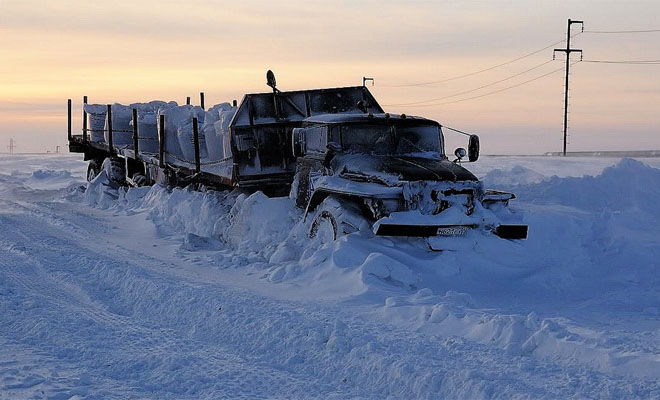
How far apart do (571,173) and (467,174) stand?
17.8m

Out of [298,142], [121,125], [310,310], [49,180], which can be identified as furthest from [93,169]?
[310,310]

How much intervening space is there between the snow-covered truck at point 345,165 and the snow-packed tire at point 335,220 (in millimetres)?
13

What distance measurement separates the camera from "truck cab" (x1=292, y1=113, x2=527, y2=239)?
8.69 metres

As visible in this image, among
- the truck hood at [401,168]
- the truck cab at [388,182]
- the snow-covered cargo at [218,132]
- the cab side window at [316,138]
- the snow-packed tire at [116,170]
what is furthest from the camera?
the snow-packed tire at [116,170]

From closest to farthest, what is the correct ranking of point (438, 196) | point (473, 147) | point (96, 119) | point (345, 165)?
1. point (438, 196)
2. point (345, 165)
3. point (473, 147)
4. point (96, 119)

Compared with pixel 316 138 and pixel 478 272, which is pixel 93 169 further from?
pixel 478 272

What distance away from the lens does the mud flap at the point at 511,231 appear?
9.02m

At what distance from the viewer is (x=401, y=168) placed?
359 inches

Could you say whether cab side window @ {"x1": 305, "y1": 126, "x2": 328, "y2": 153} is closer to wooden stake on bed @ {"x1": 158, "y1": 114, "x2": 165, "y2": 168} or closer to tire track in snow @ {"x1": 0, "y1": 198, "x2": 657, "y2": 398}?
tire track in snow @ {"x1": 0, "y1": 198, "x2": 657, "y2": 398}

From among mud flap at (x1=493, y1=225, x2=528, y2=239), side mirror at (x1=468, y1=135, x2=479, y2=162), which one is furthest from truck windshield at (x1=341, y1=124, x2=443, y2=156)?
mud flap at (x1=493, y1=225, x2=528, y2=239)

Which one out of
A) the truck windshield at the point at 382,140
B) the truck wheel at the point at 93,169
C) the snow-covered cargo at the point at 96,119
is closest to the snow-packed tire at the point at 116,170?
the truck wheel at the point at 93,169

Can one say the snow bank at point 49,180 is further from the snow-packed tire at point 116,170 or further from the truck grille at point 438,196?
the truck grille at point 438,196

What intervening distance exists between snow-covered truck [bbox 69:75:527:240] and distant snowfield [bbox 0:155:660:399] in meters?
0.33

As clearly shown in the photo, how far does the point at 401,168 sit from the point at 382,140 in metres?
1.10
